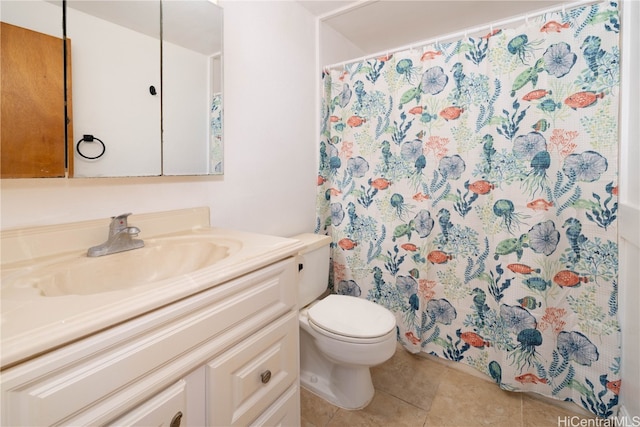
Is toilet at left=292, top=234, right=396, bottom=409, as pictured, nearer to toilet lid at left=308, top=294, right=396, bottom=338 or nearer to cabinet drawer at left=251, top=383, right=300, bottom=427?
toilet lid at left=308, top=294, right=396, bottom=338

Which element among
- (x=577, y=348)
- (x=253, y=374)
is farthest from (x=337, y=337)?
(x=577, y=348)

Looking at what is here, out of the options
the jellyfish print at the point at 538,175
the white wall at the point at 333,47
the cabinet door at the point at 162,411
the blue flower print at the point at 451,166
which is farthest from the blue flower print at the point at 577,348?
the white wall at the point at 333,47

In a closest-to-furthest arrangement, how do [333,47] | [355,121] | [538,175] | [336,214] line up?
[538,175], [355,121], [336,214], [333,47]

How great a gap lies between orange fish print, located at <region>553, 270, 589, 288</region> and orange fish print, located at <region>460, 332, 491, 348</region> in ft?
1.54

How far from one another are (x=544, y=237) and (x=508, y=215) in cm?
17

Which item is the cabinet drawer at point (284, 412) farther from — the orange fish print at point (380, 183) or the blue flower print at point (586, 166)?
the blue flower print at point (586, 166)

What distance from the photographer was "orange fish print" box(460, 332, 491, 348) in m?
1.63

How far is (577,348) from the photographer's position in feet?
4.56

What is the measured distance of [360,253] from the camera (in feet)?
6.45

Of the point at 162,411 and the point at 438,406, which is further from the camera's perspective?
the point at 438,406

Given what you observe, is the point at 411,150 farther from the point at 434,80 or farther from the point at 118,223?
the point at 118,223

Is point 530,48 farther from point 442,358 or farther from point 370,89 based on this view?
point 442,358

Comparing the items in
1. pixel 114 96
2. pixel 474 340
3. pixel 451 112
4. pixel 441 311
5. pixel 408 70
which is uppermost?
pixel 408 70

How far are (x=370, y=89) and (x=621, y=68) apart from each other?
43.1 inches
